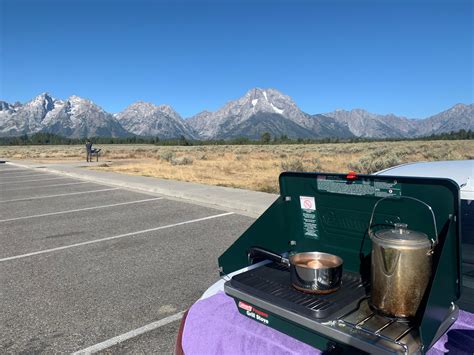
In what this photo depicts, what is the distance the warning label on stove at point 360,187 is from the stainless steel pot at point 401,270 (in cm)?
29

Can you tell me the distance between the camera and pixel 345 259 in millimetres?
2410

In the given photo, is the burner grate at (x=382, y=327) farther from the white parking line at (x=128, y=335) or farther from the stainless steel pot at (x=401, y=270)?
the white parking line at (x=128, y=335)

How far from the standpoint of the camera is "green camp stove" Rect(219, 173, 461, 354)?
163 cm

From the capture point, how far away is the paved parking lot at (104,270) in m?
3.87

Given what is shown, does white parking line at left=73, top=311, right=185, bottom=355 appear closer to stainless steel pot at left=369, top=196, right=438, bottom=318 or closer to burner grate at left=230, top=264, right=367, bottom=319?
burner grate at left=230, top=264, right=367, bottom=319

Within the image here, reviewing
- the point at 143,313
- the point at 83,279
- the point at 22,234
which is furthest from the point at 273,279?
the point at 22,234

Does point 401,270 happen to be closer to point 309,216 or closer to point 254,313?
point 254,313

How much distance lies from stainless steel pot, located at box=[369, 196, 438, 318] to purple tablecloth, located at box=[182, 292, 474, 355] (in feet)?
0.68

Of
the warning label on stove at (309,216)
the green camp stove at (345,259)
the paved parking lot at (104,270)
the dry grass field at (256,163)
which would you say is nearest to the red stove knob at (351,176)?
the green camp stove at (345,259)

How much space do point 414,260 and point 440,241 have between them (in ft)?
0.53

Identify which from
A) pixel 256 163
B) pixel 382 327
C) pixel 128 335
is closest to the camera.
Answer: pixel 382 327

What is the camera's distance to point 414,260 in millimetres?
1707

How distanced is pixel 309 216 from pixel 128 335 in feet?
7.33

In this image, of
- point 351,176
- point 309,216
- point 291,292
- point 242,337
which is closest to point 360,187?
point 351,176
